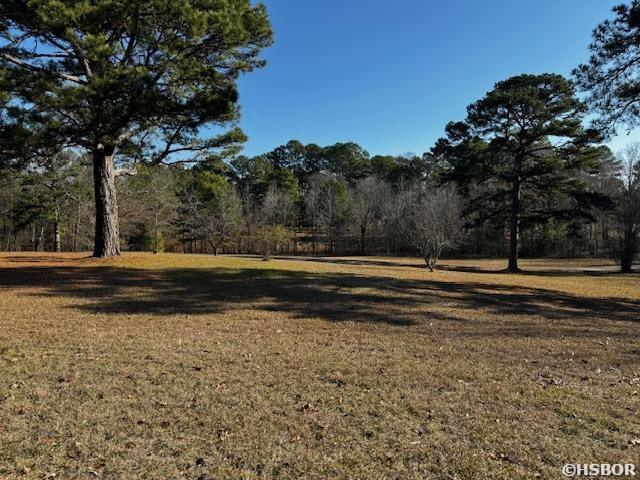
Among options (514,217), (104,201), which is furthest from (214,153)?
(514,217)

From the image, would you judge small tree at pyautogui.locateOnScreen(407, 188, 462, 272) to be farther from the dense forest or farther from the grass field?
the grass field

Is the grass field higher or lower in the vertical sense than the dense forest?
lower

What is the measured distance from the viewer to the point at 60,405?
147 inches

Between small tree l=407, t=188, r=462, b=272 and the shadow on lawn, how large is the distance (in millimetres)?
8423

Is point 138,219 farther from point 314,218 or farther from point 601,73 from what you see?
point 601,73

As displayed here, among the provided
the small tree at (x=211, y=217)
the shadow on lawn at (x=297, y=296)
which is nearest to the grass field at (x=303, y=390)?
the shadow on lawn at (x=297, y=296)

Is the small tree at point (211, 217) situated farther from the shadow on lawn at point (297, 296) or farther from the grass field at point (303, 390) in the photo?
the grass field at point (303, 390)

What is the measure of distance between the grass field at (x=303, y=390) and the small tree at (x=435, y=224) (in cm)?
1376

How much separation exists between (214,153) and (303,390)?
1315 cm

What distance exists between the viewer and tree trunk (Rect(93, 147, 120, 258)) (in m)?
14.1

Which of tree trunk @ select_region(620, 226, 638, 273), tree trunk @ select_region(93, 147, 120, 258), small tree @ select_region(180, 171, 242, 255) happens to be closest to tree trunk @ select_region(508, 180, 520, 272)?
tree trunk @ select_region(620, 226, 638, 273)

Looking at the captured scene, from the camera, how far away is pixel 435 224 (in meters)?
24.8

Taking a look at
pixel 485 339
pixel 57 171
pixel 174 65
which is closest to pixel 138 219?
pixel 57 171

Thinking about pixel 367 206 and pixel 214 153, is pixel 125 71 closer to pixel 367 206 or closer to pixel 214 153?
pixel 214 153
